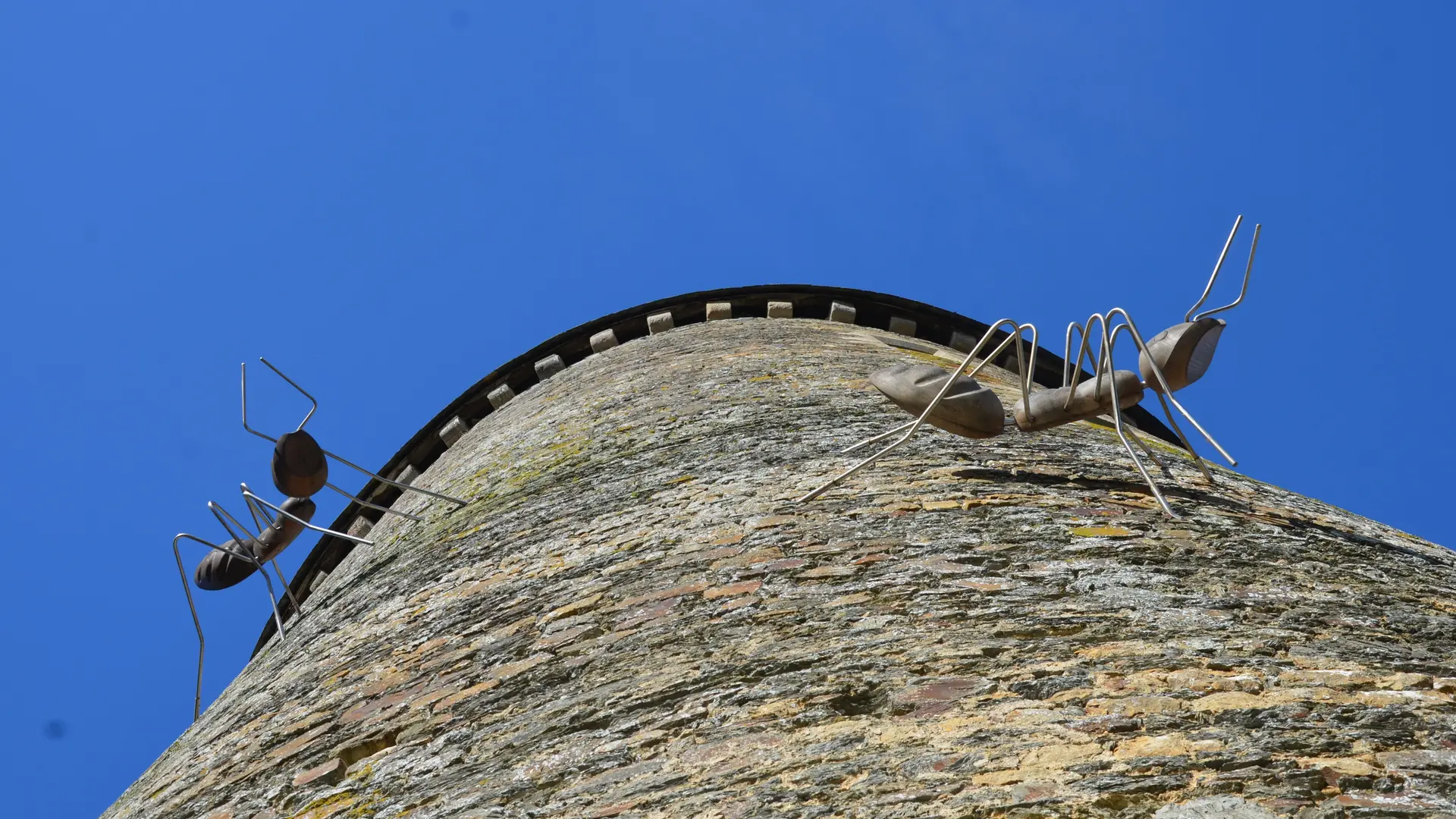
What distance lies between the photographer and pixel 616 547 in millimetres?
4691

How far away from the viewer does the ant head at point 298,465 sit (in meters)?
7.12

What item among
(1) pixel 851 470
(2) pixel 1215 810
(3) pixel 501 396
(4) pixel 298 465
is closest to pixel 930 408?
(1) pixel 851 470

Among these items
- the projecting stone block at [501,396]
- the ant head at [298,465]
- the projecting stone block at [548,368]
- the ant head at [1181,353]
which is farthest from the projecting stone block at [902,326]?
the ant head at [1181,353]

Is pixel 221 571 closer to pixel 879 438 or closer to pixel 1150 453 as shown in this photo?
pixel 879 438

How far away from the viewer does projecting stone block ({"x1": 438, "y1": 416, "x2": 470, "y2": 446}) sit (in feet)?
34.1

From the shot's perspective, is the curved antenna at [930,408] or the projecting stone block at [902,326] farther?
the projecting stone block at [902,326]

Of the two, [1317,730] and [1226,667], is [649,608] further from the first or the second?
[1317,730]

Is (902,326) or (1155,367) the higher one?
(902,326)

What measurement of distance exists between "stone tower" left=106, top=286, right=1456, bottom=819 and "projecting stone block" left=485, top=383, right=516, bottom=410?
13.5 feet

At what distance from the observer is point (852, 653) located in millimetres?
3410

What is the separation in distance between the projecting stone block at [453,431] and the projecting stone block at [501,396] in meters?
0.27

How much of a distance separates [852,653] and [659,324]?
7.41m

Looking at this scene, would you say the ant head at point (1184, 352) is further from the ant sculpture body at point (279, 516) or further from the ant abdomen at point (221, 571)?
the ant abdomen at point (221, 571)

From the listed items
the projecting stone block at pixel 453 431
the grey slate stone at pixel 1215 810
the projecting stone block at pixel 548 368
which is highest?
the projecting stone block at pixel 548 368
